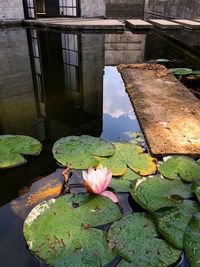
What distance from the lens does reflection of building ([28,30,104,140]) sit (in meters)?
2.01

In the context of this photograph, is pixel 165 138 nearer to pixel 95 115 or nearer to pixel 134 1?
pixel 95 115

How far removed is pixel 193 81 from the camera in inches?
120

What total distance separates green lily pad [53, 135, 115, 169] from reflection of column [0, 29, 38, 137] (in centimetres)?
39

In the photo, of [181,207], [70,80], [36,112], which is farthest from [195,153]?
[70,80]

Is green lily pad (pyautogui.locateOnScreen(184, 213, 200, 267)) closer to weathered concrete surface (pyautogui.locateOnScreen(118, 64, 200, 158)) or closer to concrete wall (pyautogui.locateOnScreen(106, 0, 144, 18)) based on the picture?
weathered concrete surface (pyautogui.locateOnScreen(118, 64, 200, 158))

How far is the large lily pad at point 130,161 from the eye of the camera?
132cm

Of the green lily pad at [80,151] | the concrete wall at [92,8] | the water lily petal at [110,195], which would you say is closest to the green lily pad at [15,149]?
the green lily pad at [80,151]

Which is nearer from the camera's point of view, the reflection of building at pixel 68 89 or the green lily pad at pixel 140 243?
the green lily pad at pixel 140 243

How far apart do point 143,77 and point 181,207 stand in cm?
220

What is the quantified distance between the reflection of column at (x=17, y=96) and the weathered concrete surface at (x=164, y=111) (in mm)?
895

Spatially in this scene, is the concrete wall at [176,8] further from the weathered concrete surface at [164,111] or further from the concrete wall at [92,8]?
the weathered concrete surface at [164,111]

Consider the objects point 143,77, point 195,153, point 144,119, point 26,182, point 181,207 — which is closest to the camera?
point 181,207

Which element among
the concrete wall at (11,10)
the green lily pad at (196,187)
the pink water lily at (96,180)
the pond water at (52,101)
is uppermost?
the concrete wall at (11,10)

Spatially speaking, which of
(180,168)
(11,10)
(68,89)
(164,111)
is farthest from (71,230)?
(11,10)
